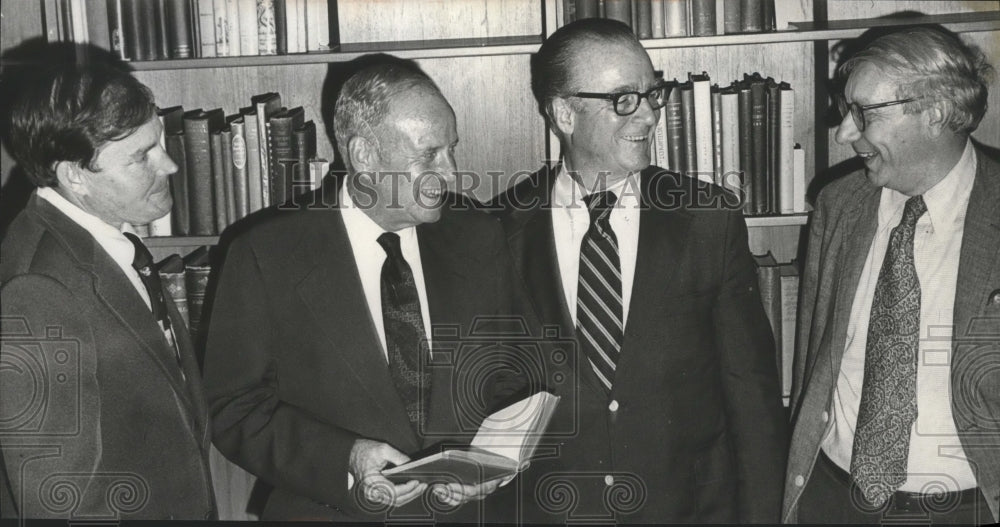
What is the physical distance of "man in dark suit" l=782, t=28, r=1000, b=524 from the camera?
2.14 meters

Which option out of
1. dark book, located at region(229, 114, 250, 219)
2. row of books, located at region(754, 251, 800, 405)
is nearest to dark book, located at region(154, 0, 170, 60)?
dark book, located at region(229, 114, 250, 219)

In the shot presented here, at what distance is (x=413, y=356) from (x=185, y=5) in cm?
134

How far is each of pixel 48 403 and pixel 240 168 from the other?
1178 mm

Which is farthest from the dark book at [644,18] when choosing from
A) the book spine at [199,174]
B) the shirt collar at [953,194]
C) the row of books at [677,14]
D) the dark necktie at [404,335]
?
the book spine at [199,174]

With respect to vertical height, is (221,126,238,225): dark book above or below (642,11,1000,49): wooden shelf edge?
below

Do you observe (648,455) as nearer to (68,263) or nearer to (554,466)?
(554,466)

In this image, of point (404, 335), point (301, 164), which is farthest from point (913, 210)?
point (301, 164)

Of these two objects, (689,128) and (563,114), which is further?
(689,128)

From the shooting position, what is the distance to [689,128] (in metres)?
2.82

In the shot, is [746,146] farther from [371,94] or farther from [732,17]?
[371,94]

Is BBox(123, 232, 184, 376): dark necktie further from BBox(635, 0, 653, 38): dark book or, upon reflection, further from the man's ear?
BBox(635, 0, 653, 38): dark book

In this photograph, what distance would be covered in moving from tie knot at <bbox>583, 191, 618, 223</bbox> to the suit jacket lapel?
59cm

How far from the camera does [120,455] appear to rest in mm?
2008

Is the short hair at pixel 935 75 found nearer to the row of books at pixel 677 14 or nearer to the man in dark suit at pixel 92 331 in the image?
the row of books at pixel 677 14
